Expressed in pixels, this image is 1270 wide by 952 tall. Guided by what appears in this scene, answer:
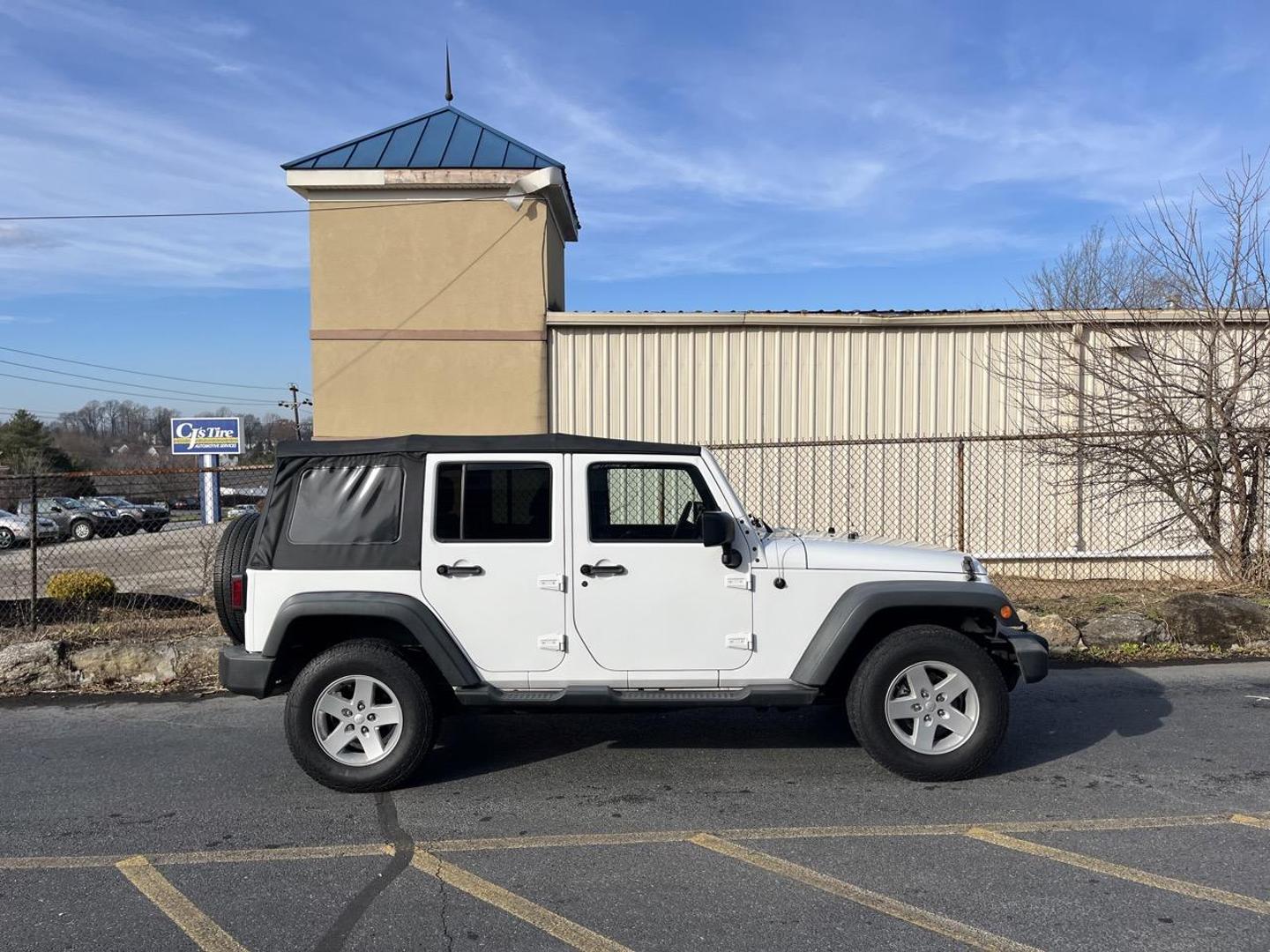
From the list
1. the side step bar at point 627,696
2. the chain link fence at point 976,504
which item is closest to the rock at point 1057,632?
the chain link fence at point 976,504

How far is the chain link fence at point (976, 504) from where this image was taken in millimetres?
12305

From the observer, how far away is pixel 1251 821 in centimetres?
446

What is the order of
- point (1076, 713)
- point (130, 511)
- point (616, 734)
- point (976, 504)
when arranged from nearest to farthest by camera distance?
1. point (616, 734)
2. point (1076, 713)
3. point (976, 504)
4. point (130, 511)

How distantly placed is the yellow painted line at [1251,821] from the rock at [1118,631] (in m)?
3.97

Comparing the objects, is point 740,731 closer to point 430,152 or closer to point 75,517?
point 430,152

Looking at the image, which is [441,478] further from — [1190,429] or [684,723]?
[1190,429]

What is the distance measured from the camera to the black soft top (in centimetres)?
514

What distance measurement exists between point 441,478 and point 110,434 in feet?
277

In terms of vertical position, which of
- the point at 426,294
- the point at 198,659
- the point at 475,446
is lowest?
the point at 198,659

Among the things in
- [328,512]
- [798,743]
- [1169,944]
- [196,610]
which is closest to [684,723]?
[798,743]

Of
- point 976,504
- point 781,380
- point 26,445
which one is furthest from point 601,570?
point 26,445

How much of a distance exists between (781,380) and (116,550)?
949 centimetres

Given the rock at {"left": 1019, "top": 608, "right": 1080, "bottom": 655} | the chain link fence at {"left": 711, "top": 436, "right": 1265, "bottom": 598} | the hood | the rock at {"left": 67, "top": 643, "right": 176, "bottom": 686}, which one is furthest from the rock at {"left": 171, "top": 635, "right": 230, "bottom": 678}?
the rock at {"left": 1019, "top": 608, "right": 1080, "bottom": 655}

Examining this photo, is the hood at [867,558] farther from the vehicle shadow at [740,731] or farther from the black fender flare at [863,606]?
the vehicle shadow at [740,731]
